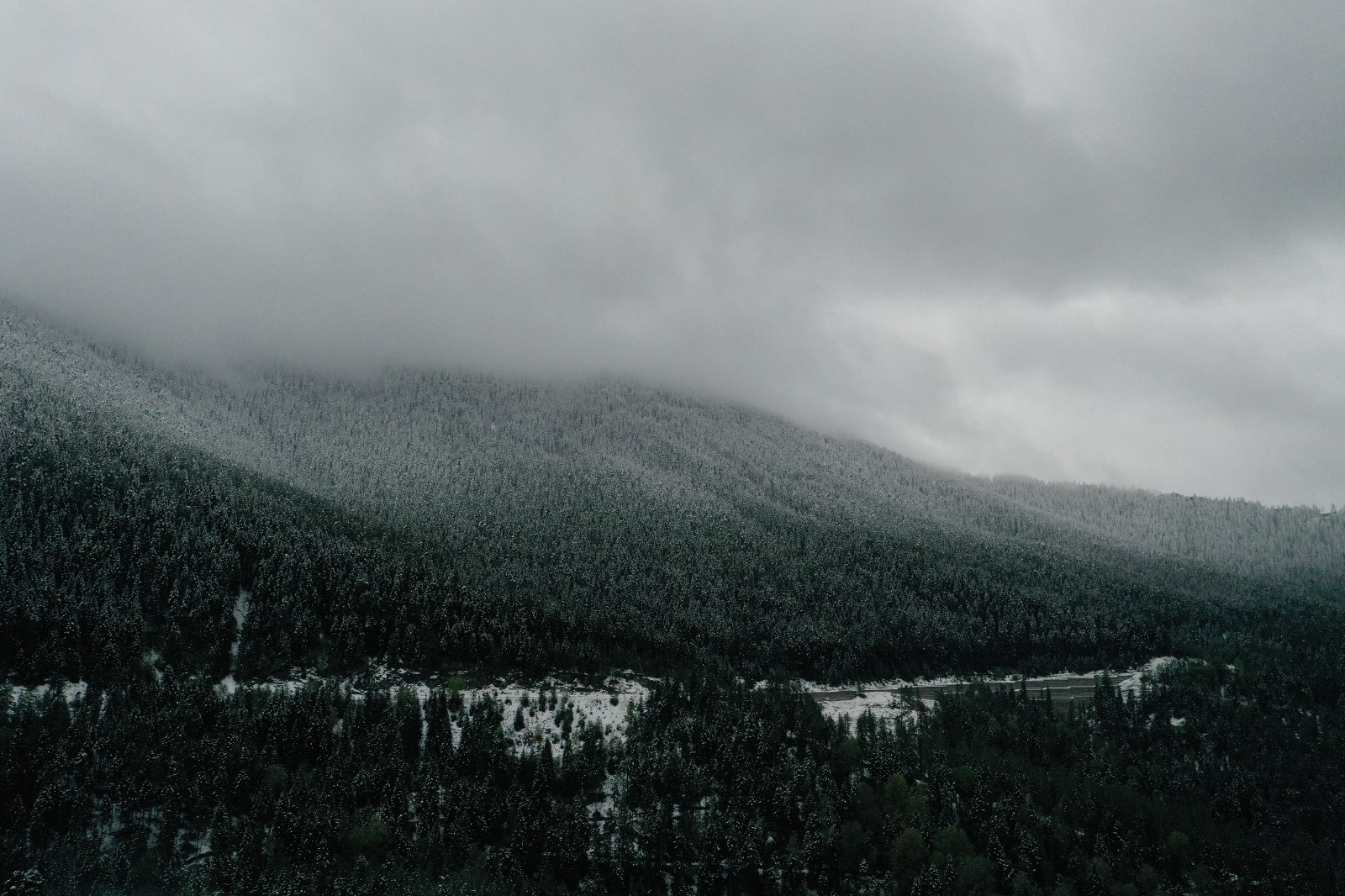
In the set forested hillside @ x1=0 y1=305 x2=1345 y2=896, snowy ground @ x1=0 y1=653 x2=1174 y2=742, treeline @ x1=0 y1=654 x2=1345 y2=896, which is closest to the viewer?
treeline @ x1=0 y1=654 x2=1345 y2=896

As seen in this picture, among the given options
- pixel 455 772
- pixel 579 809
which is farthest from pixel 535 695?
pixel 579 809

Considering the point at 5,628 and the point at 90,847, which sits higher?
the point at 5,628

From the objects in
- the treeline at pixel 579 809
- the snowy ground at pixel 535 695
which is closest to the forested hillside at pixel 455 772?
the treeline at pixel 579 809

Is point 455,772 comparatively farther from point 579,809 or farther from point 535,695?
point 535,695

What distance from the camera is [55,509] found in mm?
181375

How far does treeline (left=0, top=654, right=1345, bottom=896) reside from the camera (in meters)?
106

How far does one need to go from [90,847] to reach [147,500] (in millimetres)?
117985

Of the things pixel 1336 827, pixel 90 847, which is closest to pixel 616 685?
pixel 90 847

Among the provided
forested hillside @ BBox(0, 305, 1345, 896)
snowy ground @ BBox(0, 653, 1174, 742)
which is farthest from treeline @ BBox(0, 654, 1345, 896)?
snowy ground @ BBox(0, 653, 1174, 742)

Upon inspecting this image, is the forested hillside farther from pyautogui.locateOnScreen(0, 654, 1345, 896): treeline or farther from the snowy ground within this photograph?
the snowy ground

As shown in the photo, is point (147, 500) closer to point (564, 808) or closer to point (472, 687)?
point (472, 687)

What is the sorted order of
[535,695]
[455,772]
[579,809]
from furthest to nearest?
[535,695] → [455,772] → [579,809]

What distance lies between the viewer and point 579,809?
409 feet

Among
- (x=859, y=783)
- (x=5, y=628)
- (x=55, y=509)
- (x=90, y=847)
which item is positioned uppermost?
(x=55, y=509)
